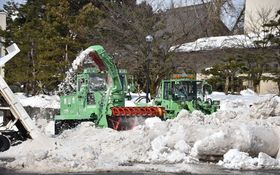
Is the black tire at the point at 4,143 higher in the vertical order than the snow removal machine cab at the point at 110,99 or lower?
lower

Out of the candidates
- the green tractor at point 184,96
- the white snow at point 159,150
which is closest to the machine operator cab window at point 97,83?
the green tractor at point 184,96

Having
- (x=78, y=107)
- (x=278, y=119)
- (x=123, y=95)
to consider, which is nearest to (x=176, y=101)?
(x=123, y=95)

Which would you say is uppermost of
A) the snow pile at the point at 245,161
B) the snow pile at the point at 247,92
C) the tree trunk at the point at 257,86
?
the tree trunk at the point at 257,86

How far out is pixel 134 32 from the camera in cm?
3247

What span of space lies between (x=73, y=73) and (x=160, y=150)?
769cm

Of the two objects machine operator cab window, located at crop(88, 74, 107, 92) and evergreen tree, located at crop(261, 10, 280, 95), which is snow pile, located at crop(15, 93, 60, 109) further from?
evergreen tree, located at crop(261, 10, 280, 95)

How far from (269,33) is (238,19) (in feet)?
89.1

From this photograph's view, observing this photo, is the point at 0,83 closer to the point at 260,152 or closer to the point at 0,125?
the point at 0,125

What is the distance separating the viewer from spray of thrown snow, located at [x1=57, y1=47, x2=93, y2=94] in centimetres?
1928

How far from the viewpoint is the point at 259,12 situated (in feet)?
131

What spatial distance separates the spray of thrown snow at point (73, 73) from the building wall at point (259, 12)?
2026 cm

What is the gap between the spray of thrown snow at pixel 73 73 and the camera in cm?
1928

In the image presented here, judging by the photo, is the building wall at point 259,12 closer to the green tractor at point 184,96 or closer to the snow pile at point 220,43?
the snow pile at point 220,43

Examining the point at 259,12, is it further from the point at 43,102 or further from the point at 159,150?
the point at 159,150
